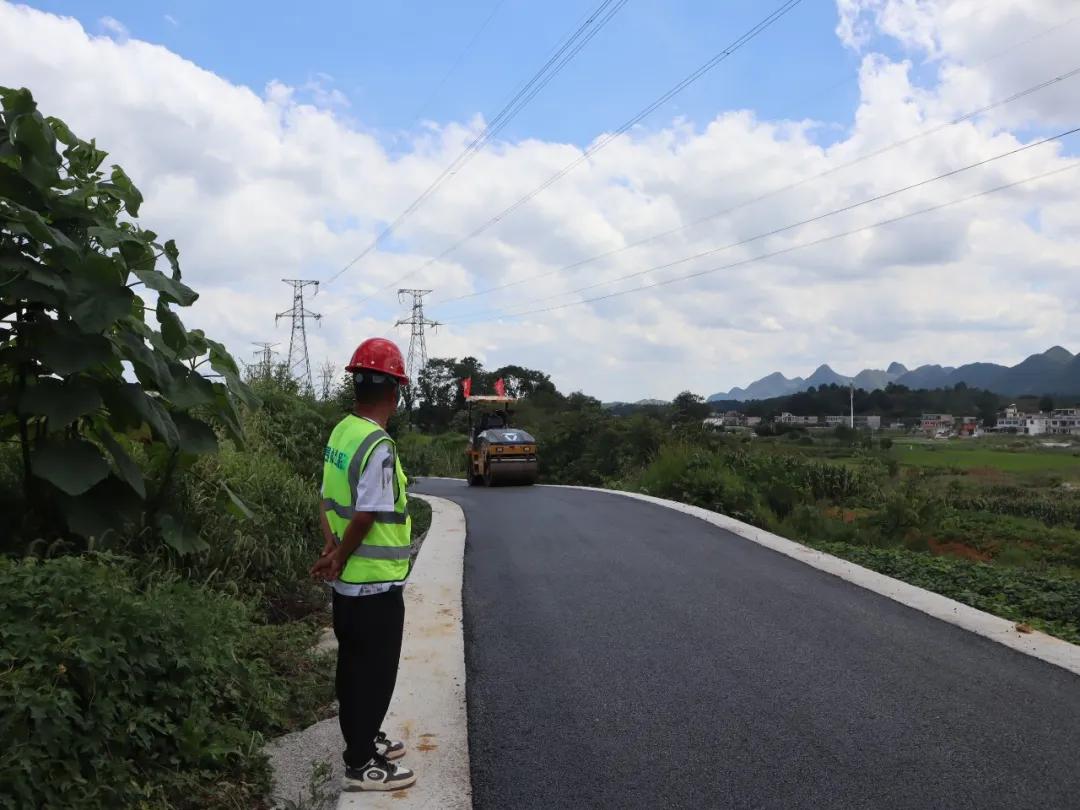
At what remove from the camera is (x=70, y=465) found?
4.38 m

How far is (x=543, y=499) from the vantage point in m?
18.5

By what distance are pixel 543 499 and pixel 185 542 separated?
540 inches

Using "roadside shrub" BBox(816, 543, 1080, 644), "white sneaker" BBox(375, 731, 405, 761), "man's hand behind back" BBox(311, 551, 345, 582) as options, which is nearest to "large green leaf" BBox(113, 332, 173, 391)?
"man's hand behind back" BBox(311, 551, 345, 582)

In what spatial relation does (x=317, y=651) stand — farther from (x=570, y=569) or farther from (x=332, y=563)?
(x=570, y=569)

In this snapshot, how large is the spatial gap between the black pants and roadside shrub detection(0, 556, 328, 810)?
1.46 ft

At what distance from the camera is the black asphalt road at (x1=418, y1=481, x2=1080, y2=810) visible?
3.84 meters

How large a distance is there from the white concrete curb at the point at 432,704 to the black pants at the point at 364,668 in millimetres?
235

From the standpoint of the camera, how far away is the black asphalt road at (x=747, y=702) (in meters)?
3.84

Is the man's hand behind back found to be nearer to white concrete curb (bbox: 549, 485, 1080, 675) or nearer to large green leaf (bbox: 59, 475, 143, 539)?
large green leaf (bbox: 59, 475, 143, 539)

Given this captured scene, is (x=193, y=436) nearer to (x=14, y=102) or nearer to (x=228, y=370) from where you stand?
(x=228, y=370)

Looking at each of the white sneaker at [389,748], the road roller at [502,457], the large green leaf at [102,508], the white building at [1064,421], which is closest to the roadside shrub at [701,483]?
the road roller at [502,457]

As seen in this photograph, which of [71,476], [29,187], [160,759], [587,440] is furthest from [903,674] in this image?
[587,440]

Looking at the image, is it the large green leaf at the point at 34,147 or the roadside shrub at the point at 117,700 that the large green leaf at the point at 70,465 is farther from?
the large green leaf at the point at 34,147

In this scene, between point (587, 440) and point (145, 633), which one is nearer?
point (145, 633)
